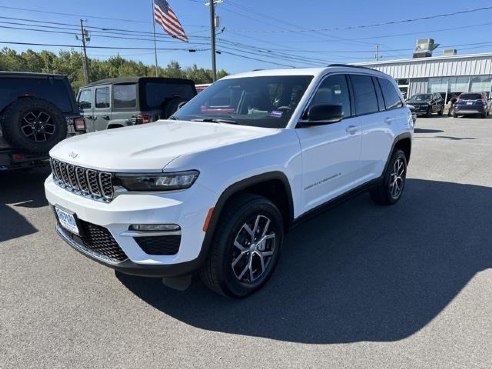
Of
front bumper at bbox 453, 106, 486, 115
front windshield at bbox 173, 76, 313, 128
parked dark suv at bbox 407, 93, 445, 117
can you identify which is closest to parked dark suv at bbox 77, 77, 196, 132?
front windshield at bbox 173, 76, 313, 128

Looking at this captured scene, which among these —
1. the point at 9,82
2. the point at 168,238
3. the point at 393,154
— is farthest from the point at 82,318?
the point at 9,82

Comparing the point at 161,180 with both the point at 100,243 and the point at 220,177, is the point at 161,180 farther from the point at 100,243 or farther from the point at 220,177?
the point at 100,243

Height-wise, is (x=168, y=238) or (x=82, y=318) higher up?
(x=168, y=238)

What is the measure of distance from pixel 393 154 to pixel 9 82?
19.7 ft

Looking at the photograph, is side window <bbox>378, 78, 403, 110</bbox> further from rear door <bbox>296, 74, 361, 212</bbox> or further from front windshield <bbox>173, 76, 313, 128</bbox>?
front windshield <bbox>173, 76, 313, 128</bbox>

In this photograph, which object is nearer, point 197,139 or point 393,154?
point 197,139

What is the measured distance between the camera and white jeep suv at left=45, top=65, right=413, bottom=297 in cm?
254

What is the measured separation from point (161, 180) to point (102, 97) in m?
7.59

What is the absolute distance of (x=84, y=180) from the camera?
282 centimetres

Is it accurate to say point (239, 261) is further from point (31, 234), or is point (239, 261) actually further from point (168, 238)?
point (31, 234)

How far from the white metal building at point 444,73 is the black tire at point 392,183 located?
1279 inches

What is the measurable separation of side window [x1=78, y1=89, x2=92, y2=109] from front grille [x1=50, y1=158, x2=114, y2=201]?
23.5ft

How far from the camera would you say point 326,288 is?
3283 mm

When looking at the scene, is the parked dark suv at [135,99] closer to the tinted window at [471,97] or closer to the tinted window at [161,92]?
the tinted window at [161,92]
